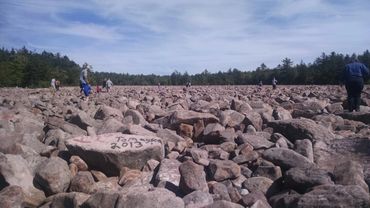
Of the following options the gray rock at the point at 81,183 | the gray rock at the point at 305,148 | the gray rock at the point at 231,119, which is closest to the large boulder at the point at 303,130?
the gray rock at the point at 305,148

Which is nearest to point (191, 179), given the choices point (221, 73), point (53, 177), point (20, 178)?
point (53, 177)

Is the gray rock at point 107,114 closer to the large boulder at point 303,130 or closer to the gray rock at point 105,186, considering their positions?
the large boulder at point 303,130

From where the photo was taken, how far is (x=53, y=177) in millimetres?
5195

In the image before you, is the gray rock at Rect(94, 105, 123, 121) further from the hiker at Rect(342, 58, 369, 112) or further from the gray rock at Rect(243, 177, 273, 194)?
the hiker at Rect(342, 58, 369, 112)

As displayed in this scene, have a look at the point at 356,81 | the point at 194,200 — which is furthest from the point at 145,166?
the point at 356,81

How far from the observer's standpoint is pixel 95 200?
451cm

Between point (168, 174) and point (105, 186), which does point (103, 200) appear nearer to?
point (105, 186)

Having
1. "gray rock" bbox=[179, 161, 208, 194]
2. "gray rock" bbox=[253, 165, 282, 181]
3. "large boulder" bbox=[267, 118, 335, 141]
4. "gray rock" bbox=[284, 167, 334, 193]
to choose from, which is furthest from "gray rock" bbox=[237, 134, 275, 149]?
"gray rock" bbox=[179, 161, 208, 194]

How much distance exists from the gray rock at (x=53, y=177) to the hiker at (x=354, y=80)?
26.0 feet

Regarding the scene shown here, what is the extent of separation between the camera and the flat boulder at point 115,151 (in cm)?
576

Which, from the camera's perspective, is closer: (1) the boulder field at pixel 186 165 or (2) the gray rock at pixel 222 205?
(2) the gray rock at pixel 222 205

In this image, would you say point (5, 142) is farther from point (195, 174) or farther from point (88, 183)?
point (195, 174)

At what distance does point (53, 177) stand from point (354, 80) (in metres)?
8.16

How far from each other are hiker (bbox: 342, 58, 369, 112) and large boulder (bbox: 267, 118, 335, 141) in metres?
4.16
